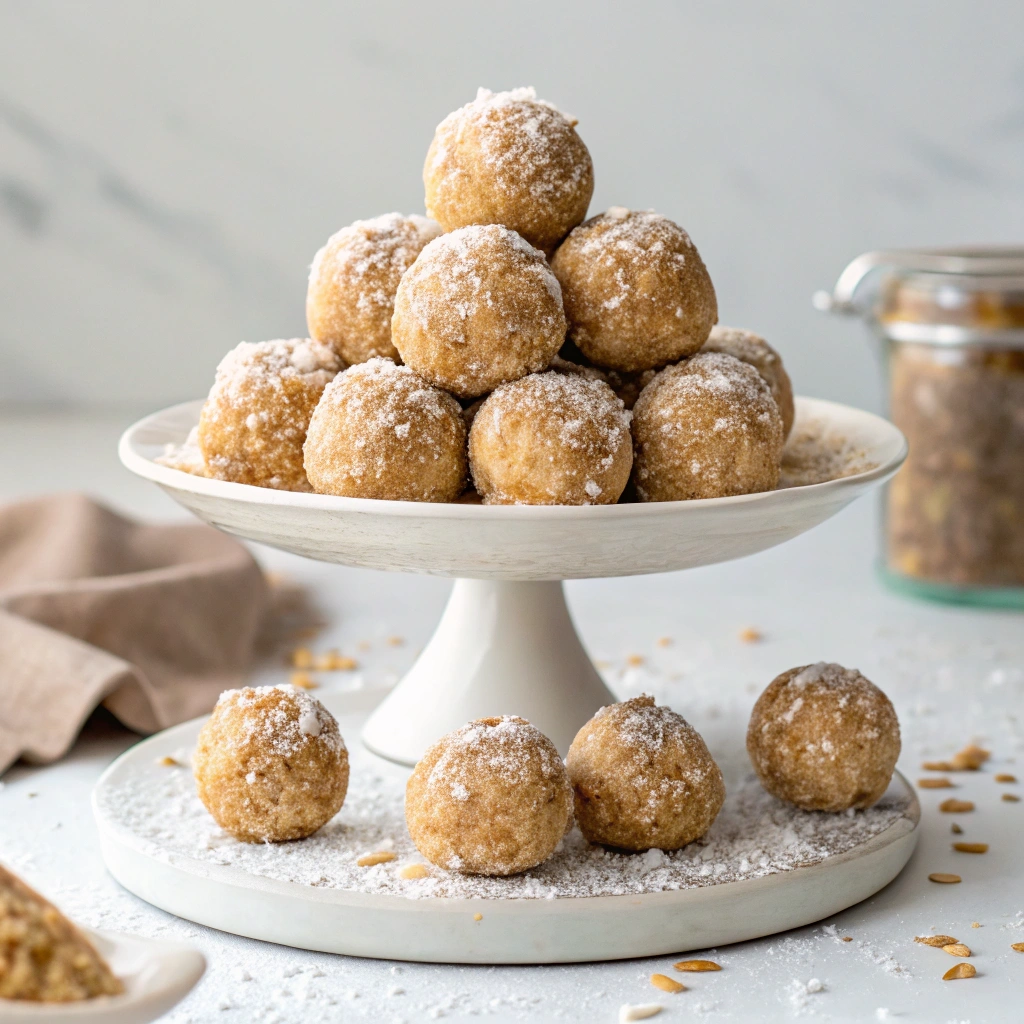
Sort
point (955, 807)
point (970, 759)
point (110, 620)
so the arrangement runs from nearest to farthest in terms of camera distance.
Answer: point (955, 807), point (970, 759), point (110, 620)

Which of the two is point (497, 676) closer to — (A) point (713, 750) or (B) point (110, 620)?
(A) point (713, 750)

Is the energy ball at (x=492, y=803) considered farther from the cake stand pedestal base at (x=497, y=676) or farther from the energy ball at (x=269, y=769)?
the cake stand pedestal base at (x=497, y=676)

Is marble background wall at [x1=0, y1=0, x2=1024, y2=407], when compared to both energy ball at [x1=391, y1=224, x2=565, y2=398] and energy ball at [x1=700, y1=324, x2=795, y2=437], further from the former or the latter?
energy ball at [x1=391, y1=224, x2=565, y2=398]

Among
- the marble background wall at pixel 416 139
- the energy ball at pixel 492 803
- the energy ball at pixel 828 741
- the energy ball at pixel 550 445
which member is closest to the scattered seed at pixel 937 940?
the energy ball at pixel 828 741

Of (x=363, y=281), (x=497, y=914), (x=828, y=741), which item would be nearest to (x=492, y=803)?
(x=497, y=914)

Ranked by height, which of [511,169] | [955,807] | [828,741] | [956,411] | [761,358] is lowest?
[955,807]

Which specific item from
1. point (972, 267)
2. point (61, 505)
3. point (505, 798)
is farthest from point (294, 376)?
point (972, 267)
